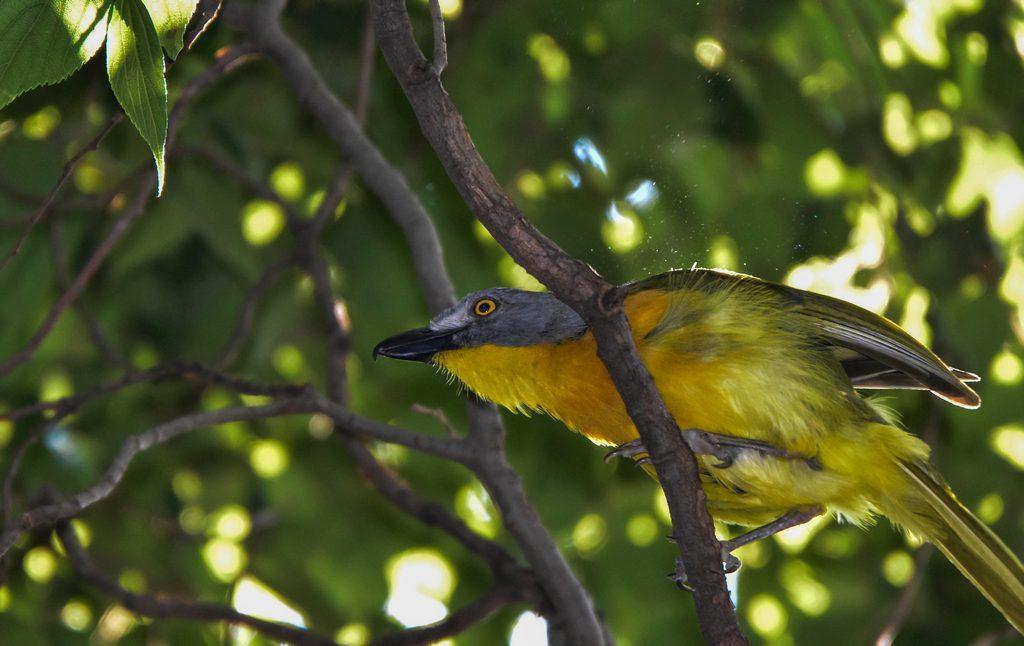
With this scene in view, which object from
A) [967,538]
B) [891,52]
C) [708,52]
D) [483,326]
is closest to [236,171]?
[483,326]

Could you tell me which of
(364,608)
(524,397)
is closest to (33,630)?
(364,608)

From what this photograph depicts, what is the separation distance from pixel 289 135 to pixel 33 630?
2406 millimetres

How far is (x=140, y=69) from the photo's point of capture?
191 cm

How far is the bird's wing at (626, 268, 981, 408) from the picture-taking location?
10.8 feet

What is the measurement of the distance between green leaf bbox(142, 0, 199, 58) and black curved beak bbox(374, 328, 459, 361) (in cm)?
187

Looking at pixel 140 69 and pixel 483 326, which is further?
pixel 483 326

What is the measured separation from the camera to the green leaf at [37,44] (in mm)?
1886

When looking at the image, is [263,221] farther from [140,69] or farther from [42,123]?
[140,69]

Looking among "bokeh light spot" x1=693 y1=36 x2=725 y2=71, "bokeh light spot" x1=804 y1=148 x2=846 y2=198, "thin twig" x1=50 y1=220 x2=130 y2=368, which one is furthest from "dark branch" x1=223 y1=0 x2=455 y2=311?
"bokeh light spot" x1=804 y1=148 x2=846 y2=198

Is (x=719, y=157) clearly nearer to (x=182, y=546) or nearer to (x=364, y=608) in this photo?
(x=364, y=608)

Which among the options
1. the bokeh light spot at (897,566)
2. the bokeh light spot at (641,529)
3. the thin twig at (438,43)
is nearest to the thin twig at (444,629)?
the bokeh light spot at (641,529)

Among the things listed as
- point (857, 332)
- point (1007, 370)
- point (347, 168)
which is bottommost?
point (857, 332)

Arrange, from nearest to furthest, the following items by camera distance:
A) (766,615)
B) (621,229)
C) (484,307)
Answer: (484,307), (621,229), (766,615)

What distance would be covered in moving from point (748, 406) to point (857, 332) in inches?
19.3
